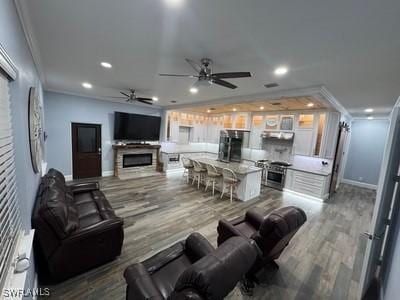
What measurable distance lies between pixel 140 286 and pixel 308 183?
5294 millimetres

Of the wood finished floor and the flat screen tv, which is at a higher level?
the flat screen tv

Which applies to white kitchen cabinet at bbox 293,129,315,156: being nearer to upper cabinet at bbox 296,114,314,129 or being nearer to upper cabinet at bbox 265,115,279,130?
upper cabinet at bbox 296,114,314,129

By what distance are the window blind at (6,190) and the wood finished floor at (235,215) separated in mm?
1094

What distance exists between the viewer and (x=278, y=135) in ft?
19.0

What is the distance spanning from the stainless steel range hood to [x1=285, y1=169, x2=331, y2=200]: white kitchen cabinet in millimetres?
1061

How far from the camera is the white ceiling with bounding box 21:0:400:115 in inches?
58.0

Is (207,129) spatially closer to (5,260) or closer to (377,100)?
(377,100)

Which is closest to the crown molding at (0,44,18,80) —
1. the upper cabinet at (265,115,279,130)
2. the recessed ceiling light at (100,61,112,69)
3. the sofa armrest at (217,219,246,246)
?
the recessed ceiling light at (100,61,112,69)

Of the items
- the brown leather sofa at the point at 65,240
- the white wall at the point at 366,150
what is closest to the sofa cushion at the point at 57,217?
the brown leather sofa at the point at 65,240

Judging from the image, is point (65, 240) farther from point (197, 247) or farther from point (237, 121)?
point (237, 121)

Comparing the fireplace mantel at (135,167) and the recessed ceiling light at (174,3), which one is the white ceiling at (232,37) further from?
the fireplace mantel at (135,167)

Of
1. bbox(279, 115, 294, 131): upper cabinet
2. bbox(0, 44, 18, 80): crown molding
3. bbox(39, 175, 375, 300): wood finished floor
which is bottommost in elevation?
bbox(39, 175, 375, 300): wood finished floor

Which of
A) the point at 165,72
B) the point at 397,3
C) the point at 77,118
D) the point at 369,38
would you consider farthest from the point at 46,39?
the point at 77,118

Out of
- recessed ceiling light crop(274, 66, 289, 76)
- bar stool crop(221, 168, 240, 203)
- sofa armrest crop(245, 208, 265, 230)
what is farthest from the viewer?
bar stool crop(221, 168, 240, 203)
